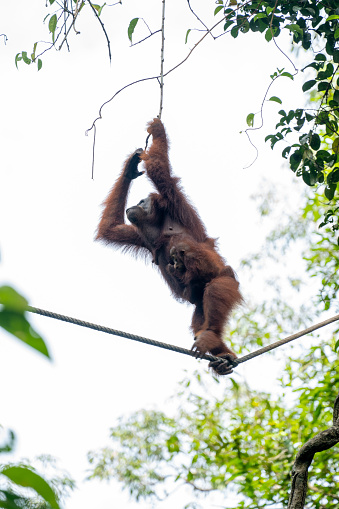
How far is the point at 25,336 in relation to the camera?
0.49 metres

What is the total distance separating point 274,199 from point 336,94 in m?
10.6

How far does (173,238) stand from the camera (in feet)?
14.5

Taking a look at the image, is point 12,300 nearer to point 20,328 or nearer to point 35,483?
point 20,328

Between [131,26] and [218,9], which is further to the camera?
[218,9]

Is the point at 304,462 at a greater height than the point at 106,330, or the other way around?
the point at 106,330

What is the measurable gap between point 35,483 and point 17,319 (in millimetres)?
130

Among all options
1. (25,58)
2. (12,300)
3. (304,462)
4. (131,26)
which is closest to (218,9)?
(131,26)

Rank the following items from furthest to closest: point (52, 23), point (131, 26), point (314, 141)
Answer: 1. point (52, 23)
2. point (131, 26)
3. point (314, 141)

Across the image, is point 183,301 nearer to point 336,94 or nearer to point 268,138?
point 268,138

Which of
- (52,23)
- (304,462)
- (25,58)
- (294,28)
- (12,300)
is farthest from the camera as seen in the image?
(25,58)

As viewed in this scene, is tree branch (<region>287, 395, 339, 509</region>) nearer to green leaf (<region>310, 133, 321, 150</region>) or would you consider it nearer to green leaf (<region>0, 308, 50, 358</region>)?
green leaf (<region>310, 133, 321, 150</region>)

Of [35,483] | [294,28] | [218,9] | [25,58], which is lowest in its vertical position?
[35,483]

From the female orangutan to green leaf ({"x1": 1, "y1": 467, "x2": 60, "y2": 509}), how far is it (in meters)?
3.34

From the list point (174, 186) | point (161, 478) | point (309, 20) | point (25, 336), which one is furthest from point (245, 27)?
point (161, 478)
